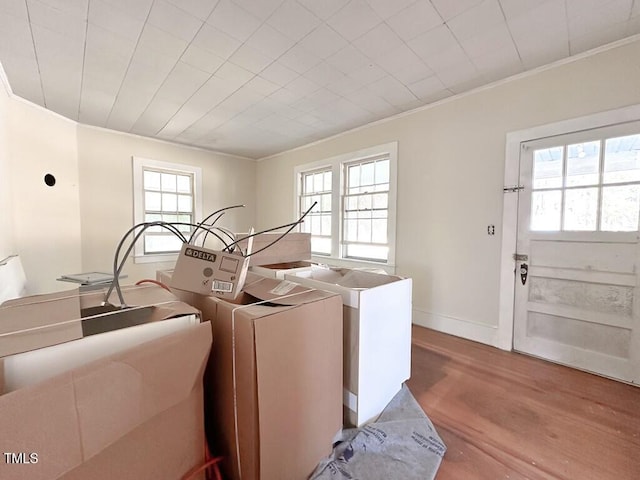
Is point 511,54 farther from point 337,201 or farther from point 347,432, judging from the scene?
point 347,432

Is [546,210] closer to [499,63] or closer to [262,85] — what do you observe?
[499,63]

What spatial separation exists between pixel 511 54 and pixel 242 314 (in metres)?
2.66

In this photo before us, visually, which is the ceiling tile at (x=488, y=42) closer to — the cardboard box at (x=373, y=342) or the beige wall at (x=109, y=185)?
the cardboard box at (x=373, y=342)

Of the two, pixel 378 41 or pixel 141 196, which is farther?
pixel 141 196

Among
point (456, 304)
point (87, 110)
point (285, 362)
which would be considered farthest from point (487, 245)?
point (87, 110)

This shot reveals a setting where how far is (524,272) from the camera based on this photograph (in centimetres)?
232

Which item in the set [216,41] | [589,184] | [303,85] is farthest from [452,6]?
[589,184]

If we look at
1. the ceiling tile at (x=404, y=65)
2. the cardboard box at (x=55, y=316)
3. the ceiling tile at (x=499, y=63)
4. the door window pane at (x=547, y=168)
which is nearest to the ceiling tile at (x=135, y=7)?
the ceiling tile at (x=404, y=65)

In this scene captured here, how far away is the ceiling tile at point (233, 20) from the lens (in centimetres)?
159

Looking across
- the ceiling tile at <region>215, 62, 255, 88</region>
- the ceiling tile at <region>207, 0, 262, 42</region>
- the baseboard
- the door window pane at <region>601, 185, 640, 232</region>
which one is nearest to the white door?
the door window pane at <region>601, 185, 640, 232</region>

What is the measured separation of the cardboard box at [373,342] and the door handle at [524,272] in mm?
1432

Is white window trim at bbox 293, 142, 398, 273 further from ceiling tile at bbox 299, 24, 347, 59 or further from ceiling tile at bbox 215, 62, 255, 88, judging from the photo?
ceiling tile at bbox 215, 62, 255, 88

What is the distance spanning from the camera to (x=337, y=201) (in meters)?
3.85

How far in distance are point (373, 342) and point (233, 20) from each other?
2.13 metres
